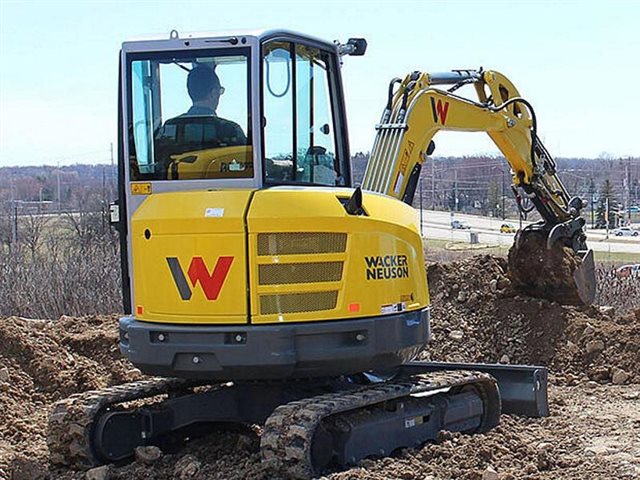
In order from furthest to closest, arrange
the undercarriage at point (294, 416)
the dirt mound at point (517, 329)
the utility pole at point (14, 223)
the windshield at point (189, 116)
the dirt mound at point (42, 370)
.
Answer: the utility pole at point (14, 223) < the dirt mound at point (517, 329) < the dirt mound at point (42, 370) < the windshield at point (189, 116) < the undercarriage at point (294, 416)

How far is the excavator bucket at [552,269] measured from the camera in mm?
11062

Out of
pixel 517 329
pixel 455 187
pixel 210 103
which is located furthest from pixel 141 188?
pixel 455 187

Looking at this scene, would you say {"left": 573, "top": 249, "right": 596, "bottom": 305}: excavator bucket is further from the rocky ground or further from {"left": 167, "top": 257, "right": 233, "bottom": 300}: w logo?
{"left": 167, "top": 257, "right": 233, "bottom": 300}: w logo

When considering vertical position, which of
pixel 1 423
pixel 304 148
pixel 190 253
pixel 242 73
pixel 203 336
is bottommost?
pixel 1 423

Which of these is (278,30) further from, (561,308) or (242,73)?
(561,308)

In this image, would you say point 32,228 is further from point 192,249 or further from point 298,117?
point 192,249

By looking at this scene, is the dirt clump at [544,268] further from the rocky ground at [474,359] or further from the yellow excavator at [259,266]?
the yellow excavator at [259,266]

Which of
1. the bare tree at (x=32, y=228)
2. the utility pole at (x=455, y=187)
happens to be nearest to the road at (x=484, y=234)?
the utility pole at (x=455, y=187)

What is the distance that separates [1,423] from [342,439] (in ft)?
12.0

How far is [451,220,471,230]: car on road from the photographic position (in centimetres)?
4800

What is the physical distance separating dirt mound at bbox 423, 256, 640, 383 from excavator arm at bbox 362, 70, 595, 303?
578 millimetres

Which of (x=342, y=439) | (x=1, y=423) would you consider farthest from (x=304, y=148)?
(x=1, y=423)

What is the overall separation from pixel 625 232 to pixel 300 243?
46.1 m

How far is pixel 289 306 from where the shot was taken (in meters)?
6.19
